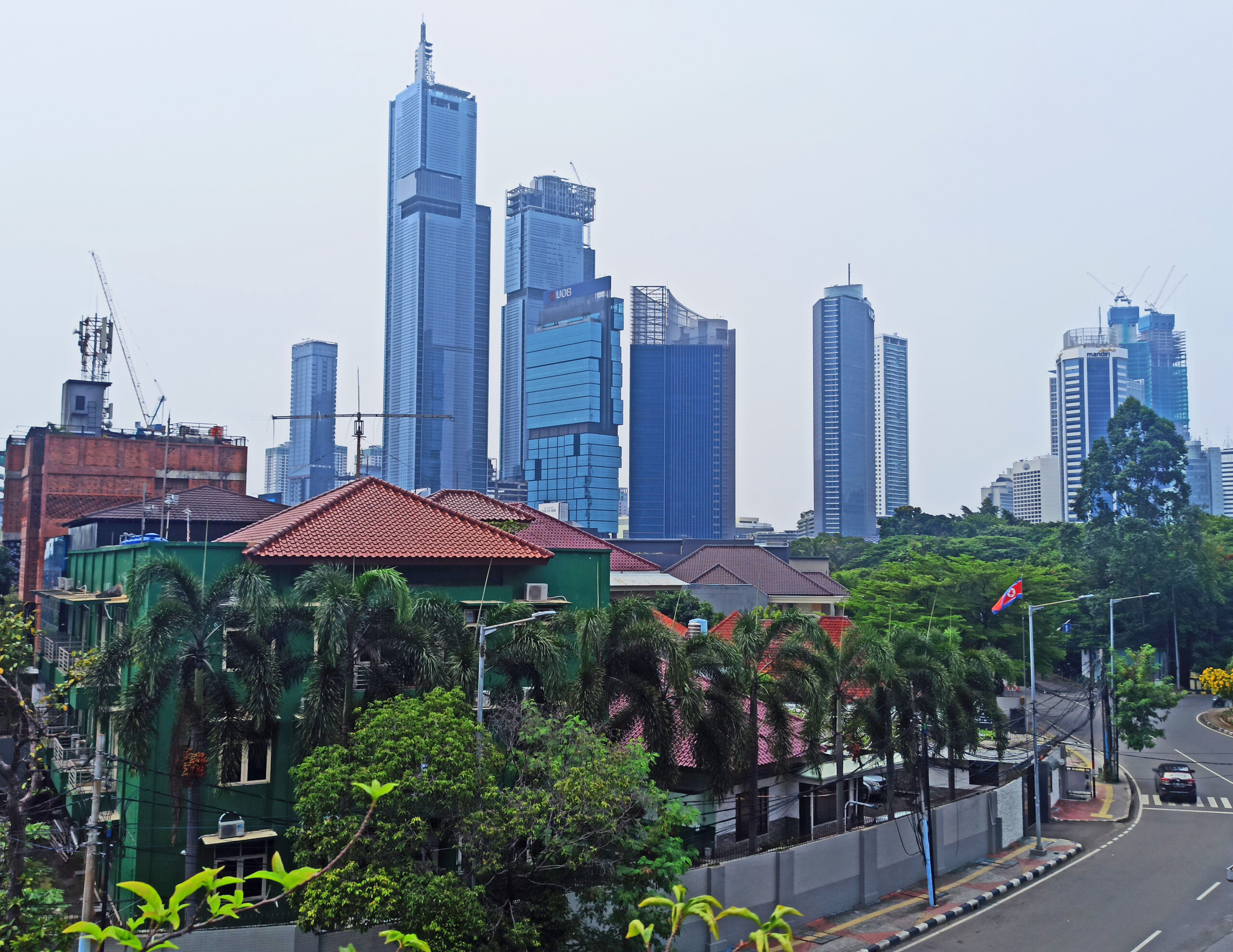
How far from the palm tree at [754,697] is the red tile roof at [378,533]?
217 inches

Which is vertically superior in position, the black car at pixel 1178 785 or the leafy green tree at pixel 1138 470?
the leafy green tree at pixel 1138 470

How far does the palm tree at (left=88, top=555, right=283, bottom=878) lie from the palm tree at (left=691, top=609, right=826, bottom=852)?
8.99 metres

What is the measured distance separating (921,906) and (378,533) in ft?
55.7

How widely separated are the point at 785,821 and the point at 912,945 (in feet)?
21.2

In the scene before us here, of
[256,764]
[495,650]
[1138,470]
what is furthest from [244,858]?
[1138,470]

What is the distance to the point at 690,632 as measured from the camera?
33.2 meters

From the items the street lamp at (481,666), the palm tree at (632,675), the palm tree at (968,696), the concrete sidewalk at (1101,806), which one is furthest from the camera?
the concrete sidewalk at (1101,806)

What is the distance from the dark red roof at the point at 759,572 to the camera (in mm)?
69938

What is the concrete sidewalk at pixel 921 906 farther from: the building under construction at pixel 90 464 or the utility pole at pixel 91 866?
the building under construction at pixel 90 464

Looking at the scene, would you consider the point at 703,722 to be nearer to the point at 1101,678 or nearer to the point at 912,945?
the point at 912,945

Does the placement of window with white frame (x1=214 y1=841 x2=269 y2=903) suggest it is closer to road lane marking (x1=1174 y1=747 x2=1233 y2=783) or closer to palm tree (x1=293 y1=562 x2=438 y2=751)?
palm tree (x1=293 y1=562 x2=438 y2=751)

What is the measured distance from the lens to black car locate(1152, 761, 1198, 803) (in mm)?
39312

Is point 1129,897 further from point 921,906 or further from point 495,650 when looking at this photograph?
point 495,650

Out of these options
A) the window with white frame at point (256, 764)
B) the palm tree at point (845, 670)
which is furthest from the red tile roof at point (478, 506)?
the window with white frame at point (256, 764)
